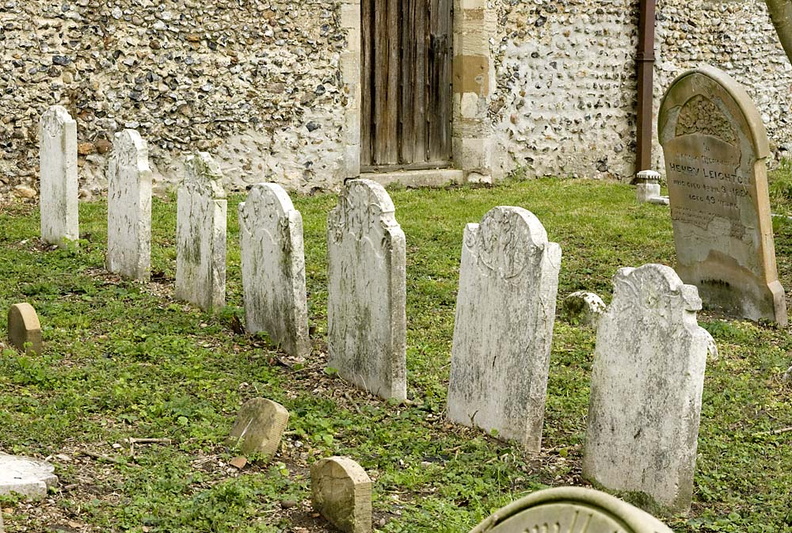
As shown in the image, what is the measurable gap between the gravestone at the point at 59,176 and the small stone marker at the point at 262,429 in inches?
192

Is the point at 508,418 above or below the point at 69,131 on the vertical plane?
below

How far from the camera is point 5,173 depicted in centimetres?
1127

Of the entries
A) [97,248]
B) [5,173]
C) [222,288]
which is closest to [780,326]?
[222,288]

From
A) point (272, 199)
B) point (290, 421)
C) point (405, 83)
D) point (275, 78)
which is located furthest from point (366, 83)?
point (290, 421)

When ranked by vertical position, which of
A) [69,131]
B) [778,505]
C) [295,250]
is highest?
[69,131]

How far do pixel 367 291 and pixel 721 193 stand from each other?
3.13 metres

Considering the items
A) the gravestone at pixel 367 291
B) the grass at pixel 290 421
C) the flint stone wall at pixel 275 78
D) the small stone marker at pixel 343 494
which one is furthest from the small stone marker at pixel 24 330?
the flint stone wall at pixel 275 78

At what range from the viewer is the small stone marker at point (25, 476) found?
4379 mm

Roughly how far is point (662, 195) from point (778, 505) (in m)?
9.80

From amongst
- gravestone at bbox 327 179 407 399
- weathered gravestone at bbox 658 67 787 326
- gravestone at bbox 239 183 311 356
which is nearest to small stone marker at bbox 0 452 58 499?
gravestone at bbox 327 179 407 399

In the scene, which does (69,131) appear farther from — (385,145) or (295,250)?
(385,145)

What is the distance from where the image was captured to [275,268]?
6785mm

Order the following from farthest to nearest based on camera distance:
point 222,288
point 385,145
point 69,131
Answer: point 385,145
point 69,131
point 222,288

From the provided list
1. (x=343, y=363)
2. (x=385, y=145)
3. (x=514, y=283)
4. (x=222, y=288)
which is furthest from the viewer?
(x=385, y=145)
